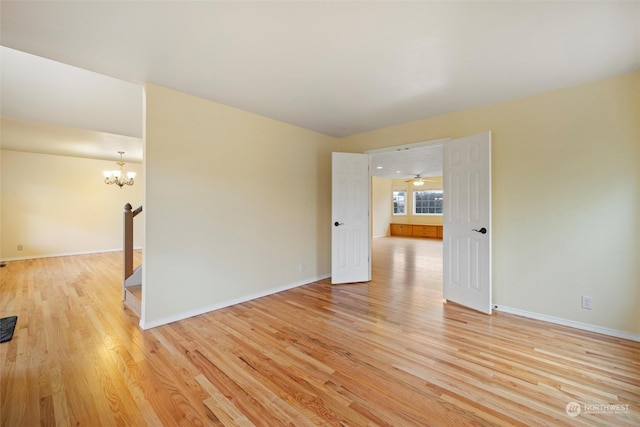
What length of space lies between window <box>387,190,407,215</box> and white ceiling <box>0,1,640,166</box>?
8.73m

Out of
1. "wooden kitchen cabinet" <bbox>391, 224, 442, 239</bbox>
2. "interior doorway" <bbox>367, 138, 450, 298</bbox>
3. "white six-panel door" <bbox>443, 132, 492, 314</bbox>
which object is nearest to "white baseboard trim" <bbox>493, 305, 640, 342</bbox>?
"white six-panel door" <bbox>443, 132, 492, 314</bbox>

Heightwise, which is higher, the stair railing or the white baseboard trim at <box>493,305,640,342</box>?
the stair railing

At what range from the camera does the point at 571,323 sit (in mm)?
2676

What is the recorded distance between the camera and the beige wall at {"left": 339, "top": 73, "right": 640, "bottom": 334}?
2.43 m

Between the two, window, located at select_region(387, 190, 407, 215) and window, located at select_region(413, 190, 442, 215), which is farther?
window, located at select_region(387, 190, 407, 215)

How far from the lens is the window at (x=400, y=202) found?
38.3 feet

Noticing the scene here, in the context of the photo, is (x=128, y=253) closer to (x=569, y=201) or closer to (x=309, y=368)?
(x=309, y=368)

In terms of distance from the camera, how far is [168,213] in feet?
9.10

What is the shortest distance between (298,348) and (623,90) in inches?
153

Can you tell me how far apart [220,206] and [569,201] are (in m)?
3.88

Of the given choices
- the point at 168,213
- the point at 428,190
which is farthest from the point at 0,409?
the point at 428,190

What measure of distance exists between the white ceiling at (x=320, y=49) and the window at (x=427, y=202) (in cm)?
833

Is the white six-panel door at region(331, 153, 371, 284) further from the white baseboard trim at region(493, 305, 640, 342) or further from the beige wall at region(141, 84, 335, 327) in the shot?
the white baseboard trim at region(493, 305, 640, 342)

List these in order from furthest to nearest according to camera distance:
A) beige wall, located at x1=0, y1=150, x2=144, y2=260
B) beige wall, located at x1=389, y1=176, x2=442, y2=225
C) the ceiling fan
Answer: beige wall, located at x1=389, y1=176, x2=442, y2=225 < the ceiling fan < beige wall, located at x1=0, y1=150, x2=144, y2=260
